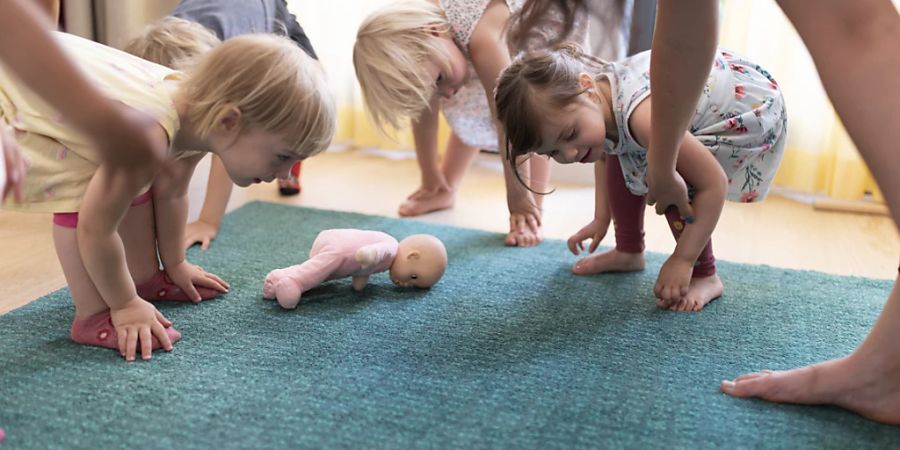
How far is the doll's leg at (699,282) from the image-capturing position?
3.91ft

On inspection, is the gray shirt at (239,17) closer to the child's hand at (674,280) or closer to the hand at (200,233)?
the hand at (200,233)

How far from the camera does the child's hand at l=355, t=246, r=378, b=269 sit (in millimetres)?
1174

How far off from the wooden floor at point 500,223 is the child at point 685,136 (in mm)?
326

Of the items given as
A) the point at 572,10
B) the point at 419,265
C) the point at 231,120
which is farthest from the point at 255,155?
the point at 572,10

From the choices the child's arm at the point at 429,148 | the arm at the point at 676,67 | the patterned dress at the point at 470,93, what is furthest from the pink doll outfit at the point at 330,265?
the child's arm at the point at 429,148

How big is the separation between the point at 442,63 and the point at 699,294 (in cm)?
69

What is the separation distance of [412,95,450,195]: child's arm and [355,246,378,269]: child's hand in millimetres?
715

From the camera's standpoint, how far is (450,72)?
160cm

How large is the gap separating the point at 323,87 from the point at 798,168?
56.5 inches

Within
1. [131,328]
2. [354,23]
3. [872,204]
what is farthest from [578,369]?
[354,23]

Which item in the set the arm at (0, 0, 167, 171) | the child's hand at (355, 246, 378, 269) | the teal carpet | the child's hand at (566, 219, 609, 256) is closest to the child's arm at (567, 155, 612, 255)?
the child's hand at (566, 219, 609, 256)


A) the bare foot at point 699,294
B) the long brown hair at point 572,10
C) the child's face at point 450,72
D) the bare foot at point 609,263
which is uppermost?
the long brown hair at point 572,10

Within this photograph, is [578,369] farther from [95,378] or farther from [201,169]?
[201,169]

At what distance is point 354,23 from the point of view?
2334 millimetres
